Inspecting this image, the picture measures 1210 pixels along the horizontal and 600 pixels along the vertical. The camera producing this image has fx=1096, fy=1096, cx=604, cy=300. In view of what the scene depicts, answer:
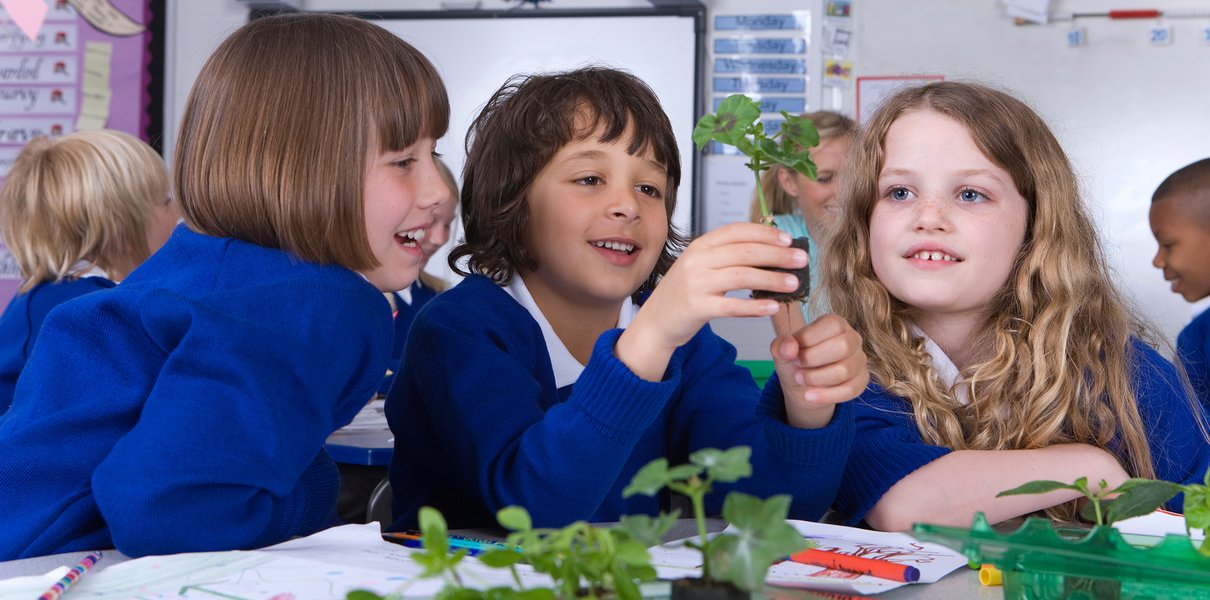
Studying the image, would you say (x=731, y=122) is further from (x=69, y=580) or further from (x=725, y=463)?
(x=69, y=580)

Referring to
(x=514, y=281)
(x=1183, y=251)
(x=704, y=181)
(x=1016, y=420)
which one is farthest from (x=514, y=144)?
(x=704, y=181)

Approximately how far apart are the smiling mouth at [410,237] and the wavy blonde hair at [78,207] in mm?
1573

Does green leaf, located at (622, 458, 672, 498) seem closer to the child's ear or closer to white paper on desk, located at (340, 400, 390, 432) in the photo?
white paper on desk, located at (340, 400, 390, 432)

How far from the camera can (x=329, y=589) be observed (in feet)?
2.37

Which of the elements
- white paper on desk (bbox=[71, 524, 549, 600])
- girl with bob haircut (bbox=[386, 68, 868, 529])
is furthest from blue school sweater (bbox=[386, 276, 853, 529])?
white paper on desk (bbox=[71, 524, 549, 600])

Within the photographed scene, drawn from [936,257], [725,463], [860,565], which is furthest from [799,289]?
[936,257]

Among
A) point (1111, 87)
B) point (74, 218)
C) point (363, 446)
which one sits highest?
point (1111, 87)

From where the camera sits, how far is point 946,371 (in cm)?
138

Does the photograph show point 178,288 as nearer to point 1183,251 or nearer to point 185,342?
point 185,342

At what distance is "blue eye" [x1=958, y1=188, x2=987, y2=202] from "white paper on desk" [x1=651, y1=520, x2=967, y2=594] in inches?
19.7

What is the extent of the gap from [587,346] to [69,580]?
2.52 feet

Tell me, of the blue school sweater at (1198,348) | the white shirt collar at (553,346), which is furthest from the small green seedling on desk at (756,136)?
the blue school sweater at (1198,348)

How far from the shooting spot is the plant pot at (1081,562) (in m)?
0.56

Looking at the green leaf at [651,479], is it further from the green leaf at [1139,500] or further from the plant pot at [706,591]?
the green leaf at [1139,500]
